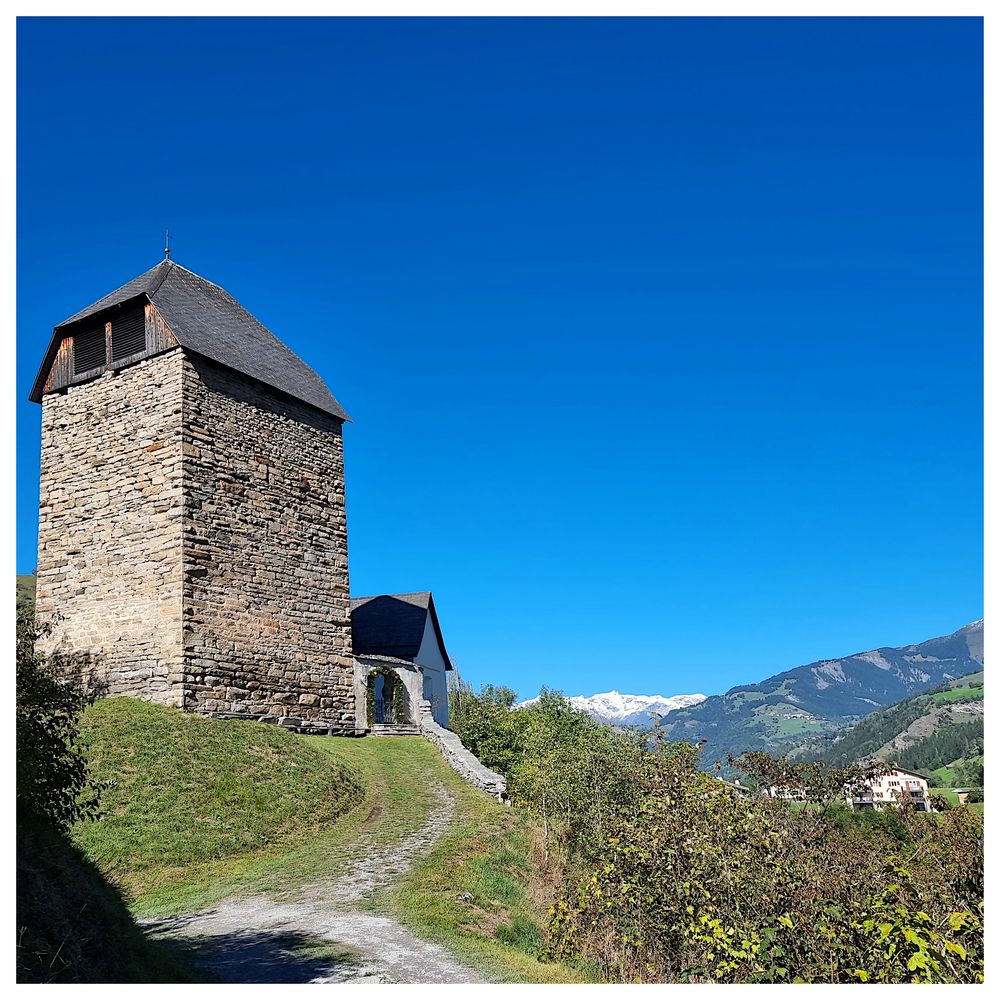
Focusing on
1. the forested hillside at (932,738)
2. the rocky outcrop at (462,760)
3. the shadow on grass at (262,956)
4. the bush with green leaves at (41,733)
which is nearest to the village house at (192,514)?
the rocky outcrop at (462,760)

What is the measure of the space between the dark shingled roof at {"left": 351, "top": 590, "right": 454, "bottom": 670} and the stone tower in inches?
516

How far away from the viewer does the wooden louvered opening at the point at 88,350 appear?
2428 cm

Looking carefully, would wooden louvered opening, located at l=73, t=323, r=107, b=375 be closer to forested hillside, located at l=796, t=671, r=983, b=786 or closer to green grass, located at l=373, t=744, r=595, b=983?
green grass, located at l=373, t=744, r=595, b=983

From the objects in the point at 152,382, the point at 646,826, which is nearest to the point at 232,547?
the point at 152,382

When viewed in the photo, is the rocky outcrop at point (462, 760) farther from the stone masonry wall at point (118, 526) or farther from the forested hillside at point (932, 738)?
the forested hillside at point (932, 738)

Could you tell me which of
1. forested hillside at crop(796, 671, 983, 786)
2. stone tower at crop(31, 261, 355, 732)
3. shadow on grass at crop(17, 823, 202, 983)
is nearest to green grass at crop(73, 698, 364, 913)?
stone tower at crop(31, 261, 355, 732)

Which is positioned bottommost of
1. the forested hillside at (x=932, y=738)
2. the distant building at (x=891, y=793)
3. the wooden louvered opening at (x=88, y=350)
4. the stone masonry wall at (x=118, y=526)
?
the forested hillside at (x=932, y=738)

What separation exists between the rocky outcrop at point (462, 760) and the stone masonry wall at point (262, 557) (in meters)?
A: 3.09

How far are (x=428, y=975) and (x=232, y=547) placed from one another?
1565 cm

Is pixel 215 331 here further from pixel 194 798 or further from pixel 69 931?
pixel 69 931

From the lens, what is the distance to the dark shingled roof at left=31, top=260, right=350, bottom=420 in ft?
78.0

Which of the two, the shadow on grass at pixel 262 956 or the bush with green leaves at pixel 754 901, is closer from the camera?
the bush with green leaves at pixel 754 901
